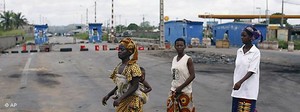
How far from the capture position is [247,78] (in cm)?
535

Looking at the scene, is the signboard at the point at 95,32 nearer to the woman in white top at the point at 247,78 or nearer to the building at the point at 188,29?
the building at the point at 188,29

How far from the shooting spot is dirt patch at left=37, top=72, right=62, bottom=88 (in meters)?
13.6

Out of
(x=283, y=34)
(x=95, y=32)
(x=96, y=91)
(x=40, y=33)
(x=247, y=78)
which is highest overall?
(x=95, y=32)

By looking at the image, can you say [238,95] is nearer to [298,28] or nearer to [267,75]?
[267,75]

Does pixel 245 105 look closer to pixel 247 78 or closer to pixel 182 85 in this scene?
pixel 247 78

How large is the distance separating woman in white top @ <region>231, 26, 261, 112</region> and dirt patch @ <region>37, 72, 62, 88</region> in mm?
8691

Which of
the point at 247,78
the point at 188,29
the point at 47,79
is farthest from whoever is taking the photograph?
the point at 188,29

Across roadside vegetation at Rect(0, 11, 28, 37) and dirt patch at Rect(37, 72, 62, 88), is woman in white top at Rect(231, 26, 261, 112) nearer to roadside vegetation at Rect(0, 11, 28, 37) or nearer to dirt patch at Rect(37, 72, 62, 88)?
dirt patch at Rect(37, 72, 62, 88)

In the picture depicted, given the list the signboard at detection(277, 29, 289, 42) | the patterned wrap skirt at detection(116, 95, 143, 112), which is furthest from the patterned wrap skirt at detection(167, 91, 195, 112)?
the signboard at detection(277, 29, 289, 42)

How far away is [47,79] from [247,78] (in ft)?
35.8

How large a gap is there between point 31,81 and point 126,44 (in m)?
10.3

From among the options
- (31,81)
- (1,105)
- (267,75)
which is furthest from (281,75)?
(1,105)

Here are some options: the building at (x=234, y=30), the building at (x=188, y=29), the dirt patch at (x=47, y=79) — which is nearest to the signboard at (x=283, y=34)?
the building at (x=234, y=30)

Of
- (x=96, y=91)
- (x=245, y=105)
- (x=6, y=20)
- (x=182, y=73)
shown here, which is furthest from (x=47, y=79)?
(x=6, y=20)
